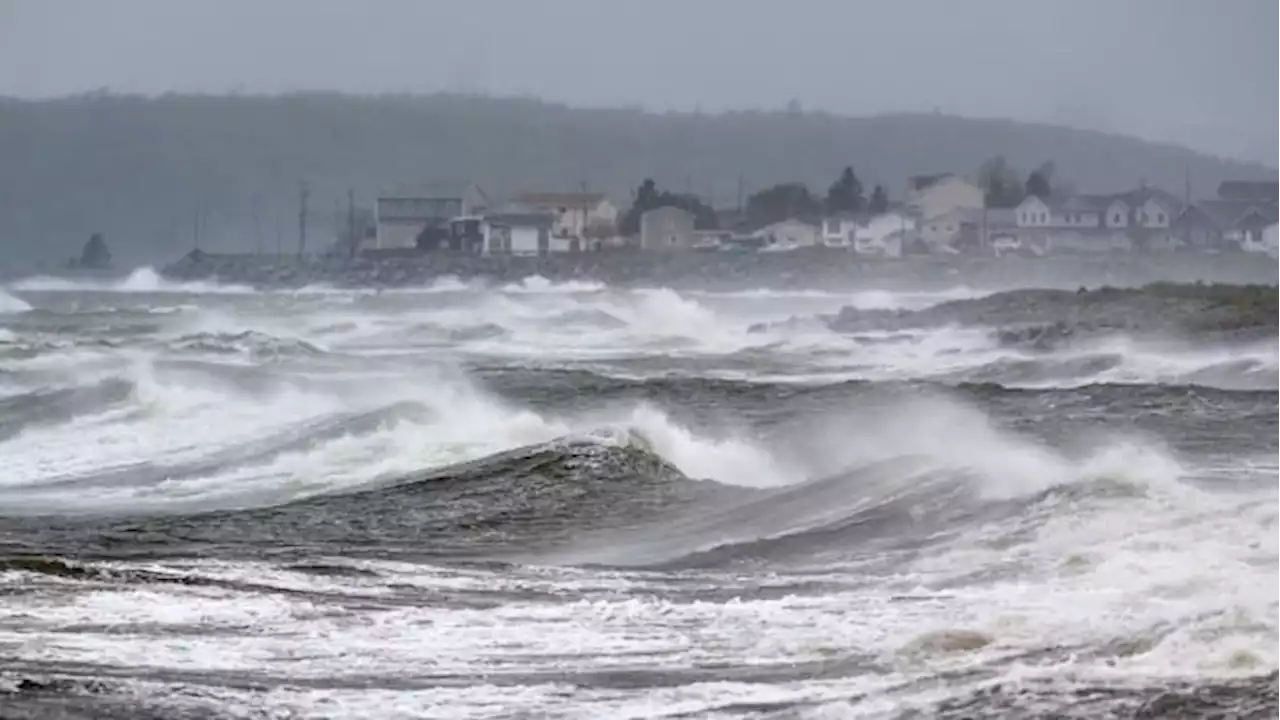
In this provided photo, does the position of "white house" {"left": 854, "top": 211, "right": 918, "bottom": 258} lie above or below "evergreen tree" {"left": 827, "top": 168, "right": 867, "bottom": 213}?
below

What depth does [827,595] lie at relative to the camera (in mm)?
6914

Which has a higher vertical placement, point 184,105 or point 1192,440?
point 184,105

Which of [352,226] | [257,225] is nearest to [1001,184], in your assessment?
[352,226]

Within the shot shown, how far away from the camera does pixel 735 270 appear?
4659 cm

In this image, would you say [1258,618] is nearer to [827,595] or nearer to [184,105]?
[827,595]

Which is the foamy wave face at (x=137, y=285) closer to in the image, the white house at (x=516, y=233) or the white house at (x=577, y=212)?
the white house at (x=516, y=233)

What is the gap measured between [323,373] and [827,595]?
1643 centimetres

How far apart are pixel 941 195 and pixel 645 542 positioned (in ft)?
122

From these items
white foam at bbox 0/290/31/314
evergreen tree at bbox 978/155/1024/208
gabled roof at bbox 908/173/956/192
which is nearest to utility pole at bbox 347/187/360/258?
white foam at bbox 0/290/31/314

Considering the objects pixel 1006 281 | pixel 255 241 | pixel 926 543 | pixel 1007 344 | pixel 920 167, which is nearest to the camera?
pixel 926 543

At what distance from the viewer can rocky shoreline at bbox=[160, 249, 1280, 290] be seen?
37.6 m

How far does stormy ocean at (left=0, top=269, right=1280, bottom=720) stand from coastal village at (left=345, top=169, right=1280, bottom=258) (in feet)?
63.2

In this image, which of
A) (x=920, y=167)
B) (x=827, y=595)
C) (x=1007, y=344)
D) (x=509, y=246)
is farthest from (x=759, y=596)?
(x=509, y=246)

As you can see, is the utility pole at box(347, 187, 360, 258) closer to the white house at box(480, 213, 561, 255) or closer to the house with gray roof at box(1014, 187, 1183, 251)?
the white house at box(480, 213, 561, 255)
